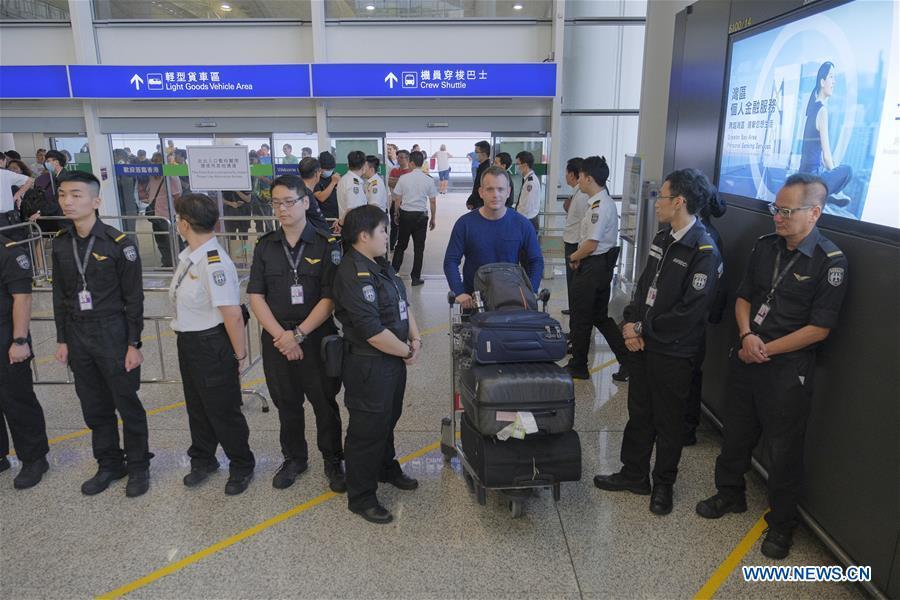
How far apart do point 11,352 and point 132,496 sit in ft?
3.61

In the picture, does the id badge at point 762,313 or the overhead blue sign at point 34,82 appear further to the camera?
the overhead blue sign at point 34,82

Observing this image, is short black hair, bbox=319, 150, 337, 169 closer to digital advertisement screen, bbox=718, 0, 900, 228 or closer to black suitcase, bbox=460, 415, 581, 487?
→ digital advertisement screen, bbox=718, 0, 900, 228

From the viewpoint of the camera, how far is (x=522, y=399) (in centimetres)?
296

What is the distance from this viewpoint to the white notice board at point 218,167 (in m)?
7.98

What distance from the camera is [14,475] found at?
3.86 meters

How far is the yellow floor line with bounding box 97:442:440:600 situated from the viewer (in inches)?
113

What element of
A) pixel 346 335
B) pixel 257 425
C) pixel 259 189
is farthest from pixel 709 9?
pixel 259 189

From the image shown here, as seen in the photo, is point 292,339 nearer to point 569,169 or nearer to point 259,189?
point 569,169

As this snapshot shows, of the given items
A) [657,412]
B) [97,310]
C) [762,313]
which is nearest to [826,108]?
[762,313]

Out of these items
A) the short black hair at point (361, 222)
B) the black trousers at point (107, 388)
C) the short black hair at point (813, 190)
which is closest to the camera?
the short black hair at point (813, 190)

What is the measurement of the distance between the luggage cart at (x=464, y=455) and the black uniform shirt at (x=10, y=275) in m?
2.48

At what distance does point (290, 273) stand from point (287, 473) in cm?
129

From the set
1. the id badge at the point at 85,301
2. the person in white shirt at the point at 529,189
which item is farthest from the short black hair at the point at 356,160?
the id badge at the point at 85,301

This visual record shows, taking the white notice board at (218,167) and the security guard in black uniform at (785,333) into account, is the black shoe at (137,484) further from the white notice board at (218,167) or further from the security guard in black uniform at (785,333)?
the white notice board at (218,167)
